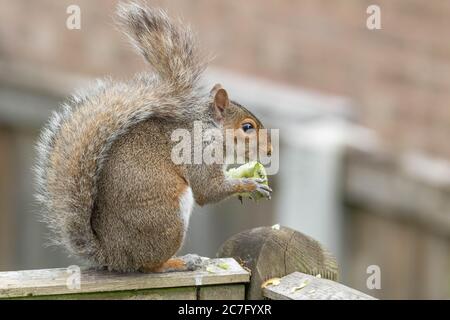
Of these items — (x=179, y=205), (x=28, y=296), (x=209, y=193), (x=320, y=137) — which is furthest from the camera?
(x=320, y=137)

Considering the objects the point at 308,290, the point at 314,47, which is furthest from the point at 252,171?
the point at 314,47

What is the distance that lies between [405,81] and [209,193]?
290 centimetres

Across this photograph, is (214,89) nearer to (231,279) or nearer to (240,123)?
(240,123)

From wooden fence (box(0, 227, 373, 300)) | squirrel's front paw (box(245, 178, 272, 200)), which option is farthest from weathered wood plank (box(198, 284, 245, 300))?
squirrel's front paw (box(245, 178, 272, 200))

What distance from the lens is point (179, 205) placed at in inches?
95.7

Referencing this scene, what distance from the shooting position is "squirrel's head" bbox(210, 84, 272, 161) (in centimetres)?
280

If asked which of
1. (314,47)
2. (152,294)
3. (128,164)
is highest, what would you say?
(314,47)

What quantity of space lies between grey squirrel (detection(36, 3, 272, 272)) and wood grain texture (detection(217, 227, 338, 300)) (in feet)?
0.65

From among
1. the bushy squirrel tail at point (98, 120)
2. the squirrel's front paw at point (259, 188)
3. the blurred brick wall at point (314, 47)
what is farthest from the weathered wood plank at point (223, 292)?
the blurred brick wall at point (314, 47)

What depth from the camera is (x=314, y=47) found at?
553cm

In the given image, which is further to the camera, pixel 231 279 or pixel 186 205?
pixel 186 205

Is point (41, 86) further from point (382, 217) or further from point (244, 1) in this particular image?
point (382, 217)

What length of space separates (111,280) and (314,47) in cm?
358
